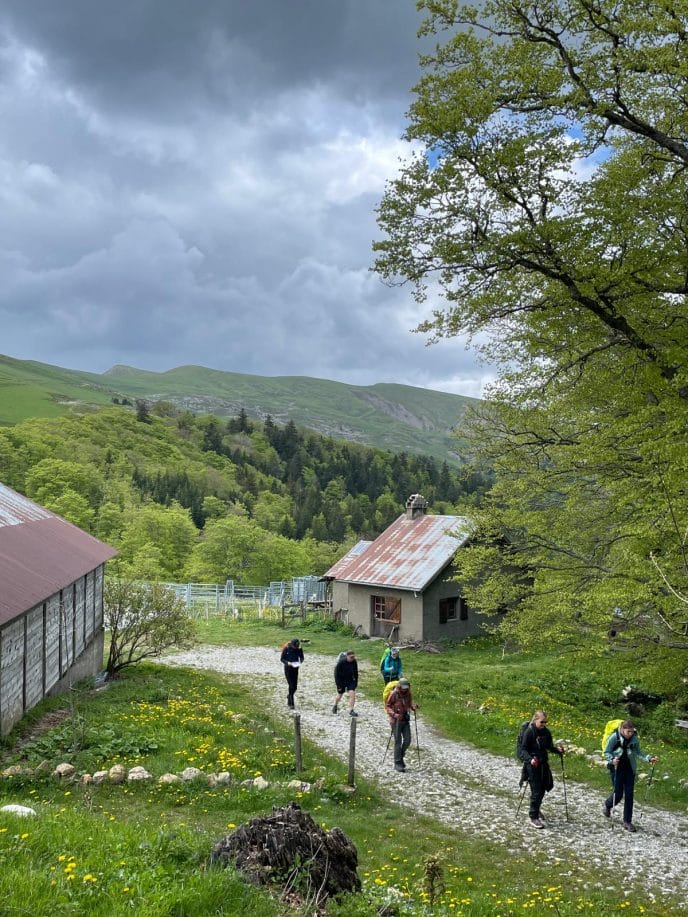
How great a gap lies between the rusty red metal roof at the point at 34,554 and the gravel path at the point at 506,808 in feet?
24.9

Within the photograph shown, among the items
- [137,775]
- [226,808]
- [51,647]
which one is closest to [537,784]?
[226,808]

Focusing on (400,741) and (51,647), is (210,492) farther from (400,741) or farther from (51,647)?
(400,741)

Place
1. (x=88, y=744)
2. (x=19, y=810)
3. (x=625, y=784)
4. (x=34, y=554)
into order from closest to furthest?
(x=19, y=810) → (x=625, y=784) → (x=88, y=744) → (x=34, y=554)

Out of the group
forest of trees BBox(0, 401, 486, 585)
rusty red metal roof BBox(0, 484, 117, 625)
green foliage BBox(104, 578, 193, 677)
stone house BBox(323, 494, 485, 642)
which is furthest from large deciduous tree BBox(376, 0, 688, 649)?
forest of trees BBox(0, 401, 486, 585)

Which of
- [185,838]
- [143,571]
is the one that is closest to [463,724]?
[185,838]

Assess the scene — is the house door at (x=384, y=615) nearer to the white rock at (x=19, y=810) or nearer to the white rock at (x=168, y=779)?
the white rock at (x=168, y=779)

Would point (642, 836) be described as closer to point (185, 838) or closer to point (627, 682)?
point (185, 838)

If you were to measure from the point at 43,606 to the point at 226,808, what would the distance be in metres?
9.84

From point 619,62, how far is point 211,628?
39.1m

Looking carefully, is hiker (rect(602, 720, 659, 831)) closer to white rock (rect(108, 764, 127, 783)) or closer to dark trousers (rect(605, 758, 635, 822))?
dark trousers (rect(605, 758, 635, 822))

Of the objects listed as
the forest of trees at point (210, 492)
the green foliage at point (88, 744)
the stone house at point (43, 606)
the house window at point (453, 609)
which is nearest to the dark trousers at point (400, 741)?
the green foliage at point (88, 744)

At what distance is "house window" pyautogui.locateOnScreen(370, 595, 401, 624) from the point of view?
36688 millimetres

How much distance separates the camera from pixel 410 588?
116 ft

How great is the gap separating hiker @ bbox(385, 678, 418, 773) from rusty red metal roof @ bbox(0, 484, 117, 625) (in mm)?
8351
